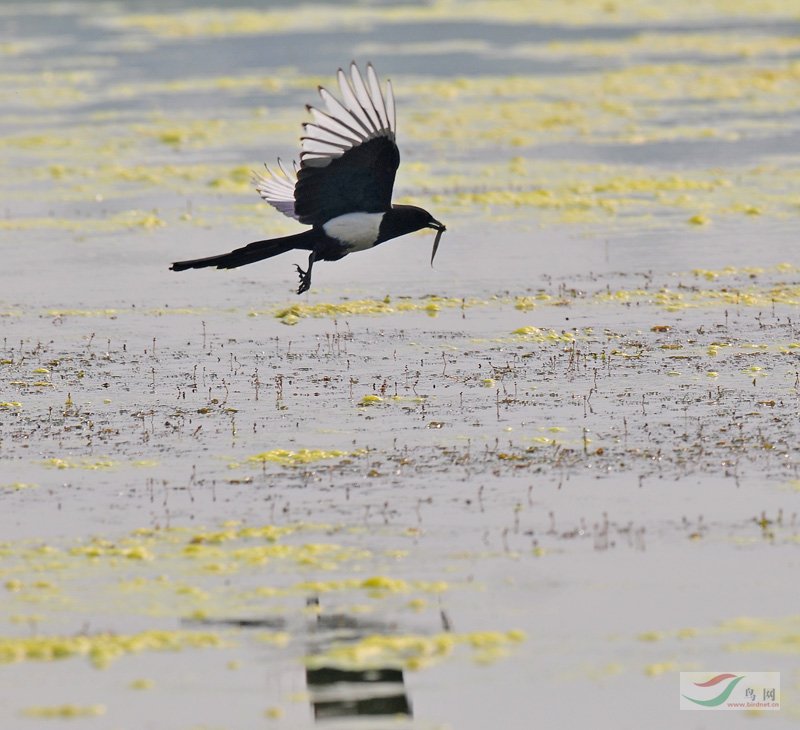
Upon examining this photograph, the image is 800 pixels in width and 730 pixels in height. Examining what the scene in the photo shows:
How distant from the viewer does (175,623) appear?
714cm

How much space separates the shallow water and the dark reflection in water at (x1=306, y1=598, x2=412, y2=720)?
0.02m

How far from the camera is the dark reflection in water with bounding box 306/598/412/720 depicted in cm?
634

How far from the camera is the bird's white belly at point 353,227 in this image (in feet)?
37.2

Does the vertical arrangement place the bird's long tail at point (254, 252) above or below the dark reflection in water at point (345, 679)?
above

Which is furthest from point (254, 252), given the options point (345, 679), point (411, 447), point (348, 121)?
point (345, 679)

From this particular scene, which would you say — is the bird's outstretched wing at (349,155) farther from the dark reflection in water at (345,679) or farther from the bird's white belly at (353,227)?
the dark reflection in water at (345,679)

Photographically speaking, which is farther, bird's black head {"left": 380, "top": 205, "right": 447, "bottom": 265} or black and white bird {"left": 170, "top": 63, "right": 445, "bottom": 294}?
bird's black head {"left": 380, "top": 205, "right": 447, "bottom": 265}

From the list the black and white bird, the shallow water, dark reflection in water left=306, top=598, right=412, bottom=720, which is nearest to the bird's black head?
the black and white bird

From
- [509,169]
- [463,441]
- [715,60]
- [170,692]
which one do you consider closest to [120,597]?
[170,692]

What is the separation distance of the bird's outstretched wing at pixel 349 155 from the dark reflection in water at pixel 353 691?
4.40 meters
